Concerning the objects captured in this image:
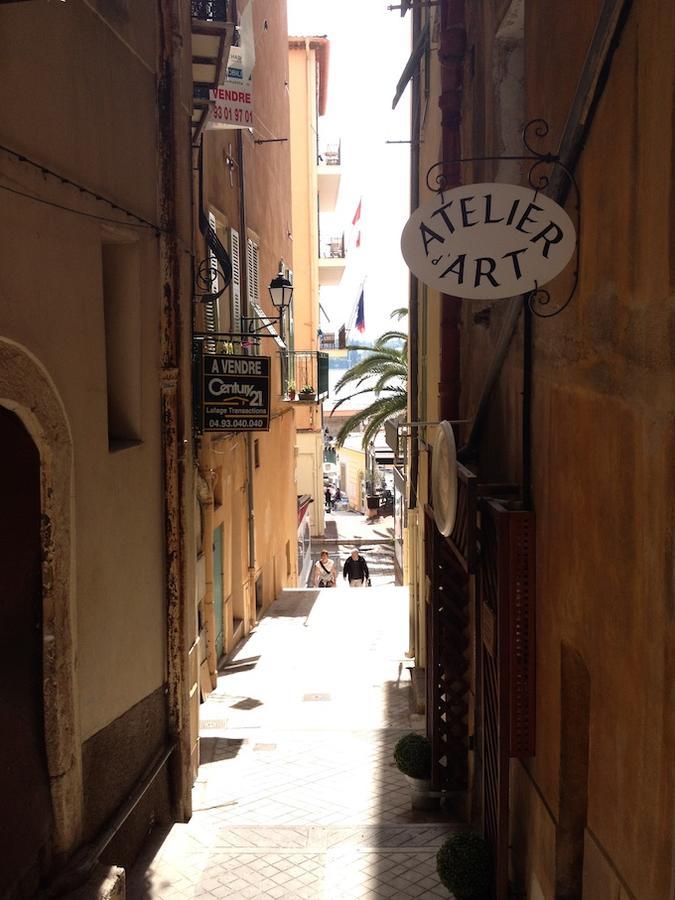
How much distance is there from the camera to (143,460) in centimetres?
826

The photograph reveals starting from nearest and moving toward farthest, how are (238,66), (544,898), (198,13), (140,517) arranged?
(544,898) → (140,517) → (198,13) → (238,66)

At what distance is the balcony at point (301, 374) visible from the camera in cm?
2306

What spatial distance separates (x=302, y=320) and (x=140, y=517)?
2631cm

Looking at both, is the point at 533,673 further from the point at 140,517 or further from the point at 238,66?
the point at 238,66

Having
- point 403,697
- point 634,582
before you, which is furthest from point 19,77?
point 403,697

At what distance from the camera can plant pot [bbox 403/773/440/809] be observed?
9.21 m

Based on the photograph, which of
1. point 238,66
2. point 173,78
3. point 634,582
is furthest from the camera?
point 238,66

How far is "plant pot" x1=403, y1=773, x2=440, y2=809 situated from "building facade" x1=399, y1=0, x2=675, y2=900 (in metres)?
0.32

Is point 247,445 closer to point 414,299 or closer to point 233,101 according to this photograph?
point 414,299

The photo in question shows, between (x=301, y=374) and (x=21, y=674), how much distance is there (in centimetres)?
2173

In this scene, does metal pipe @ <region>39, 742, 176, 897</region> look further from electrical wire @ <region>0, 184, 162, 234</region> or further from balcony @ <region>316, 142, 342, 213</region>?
balcony @ <region>316, 142, 342, 213</region>

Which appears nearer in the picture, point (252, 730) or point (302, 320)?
point (252, 730)

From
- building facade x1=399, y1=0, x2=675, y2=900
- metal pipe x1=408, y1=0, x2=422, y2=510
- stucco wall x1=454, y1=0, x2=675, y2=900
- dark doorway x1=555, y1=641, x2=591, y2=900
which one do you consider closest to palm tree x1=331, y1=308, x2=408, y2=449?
metal pipe x1=408, y1=0, x2=422, y2=510

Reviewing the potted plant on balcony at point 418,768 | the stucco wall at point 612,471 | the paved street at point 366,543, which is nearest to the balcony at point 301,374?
the paved street at point 366,543
